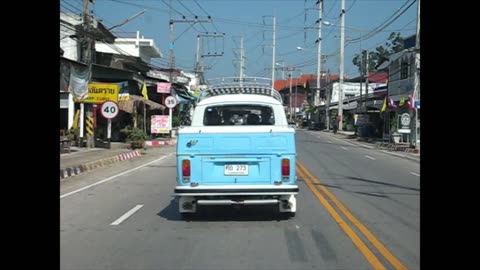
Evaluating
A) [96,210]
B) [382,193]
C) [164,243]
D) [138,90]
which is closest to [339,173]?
[382,193]

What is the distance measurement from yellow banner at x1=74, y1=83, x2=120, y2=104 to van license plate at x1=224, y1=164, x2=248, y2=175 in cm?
2042

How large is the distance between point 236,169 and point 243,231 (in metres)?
1.09

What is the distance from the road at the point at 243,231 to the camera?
711 centimetres

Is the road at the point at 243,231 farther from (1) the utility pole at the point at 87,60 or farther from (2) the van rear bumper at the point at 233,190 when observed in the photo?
(1) the utility pole at the point at 87,60

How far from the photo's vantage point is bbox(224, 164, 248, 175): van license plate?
9570mm

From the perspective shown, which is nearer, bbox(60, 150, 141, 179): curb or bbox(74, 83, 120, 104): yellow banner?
bbox(60, 150, 141, 179): curb

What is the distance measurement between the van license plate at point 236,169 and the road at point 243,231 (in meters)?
0.82

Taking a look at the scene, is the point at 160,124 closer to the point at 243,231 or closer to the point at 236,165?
the point at 236,165

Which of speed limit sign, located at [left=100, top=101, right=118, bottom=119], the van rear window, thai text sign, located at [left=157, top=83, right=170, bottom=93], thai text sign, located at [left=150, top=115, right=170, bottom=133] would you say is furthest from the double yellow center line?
thai text sign, located at [left=157, top=83, right=170, bottom=93]

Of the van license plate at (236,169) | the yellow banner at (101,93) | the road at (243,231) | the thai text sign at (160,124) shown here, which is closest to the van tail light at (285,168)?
the van license plate at (236,169)

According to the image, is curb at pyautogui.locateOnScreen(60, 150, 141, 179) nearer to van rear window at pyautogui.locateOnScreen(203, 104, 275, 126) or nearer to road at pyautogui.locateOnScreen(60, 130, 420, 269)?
road at pyautogui.locateOnScreen(60, 130, 420, 269)
